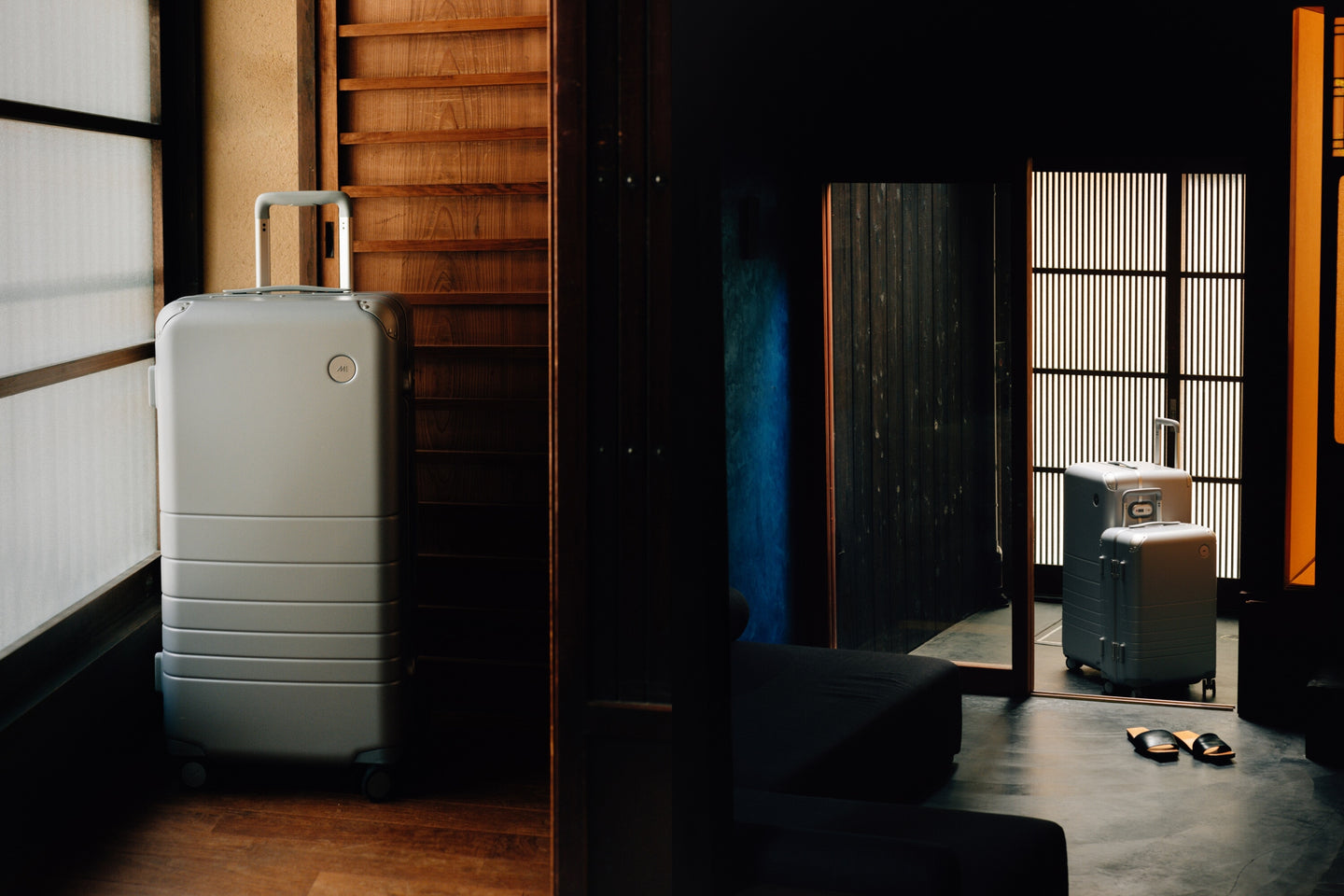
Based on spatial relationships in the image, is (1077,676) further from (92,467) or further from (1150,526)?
(92,467)

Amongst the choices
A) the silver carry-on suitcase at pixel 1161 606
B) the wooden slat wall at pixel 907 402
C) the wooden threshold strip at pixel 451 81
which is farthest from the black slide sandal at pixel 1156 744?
the wooden threshold strip at pixel 451 81

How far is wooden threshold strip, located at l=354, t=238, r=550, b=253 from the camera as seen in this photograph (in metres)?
4.35

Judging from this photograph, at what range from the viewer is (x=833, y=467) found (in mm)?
5375

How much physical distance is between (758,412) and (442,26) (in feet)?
5.82

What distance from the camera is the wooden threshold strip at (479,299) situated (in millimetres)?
4340

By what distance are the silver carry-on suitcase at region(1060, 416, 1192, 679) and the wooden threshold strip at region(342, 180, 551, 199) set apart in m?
2.61

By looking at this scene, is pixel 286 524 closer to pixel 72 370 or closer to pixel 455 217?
pixel 72 370

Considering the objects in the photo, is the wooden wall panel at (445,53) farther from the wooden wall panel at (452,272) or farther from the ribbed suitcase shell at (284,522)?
the ribbed suitcase shell at (284,522)

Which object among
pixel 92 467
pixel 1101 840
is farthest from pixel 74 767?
pixel 1101 840

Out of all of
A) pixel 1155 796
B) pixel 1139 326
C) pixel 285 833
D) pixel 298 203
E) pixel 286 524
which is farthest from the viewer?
pixel 1139 326

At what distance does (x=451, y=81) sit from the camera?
434cm

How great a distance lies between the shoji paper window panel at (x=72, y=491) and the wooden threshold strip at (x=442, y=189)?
91 centimetres

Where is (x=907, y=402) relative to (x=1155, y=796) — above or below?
above

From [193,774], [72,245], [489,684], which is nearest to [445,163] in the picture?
[72,245]
